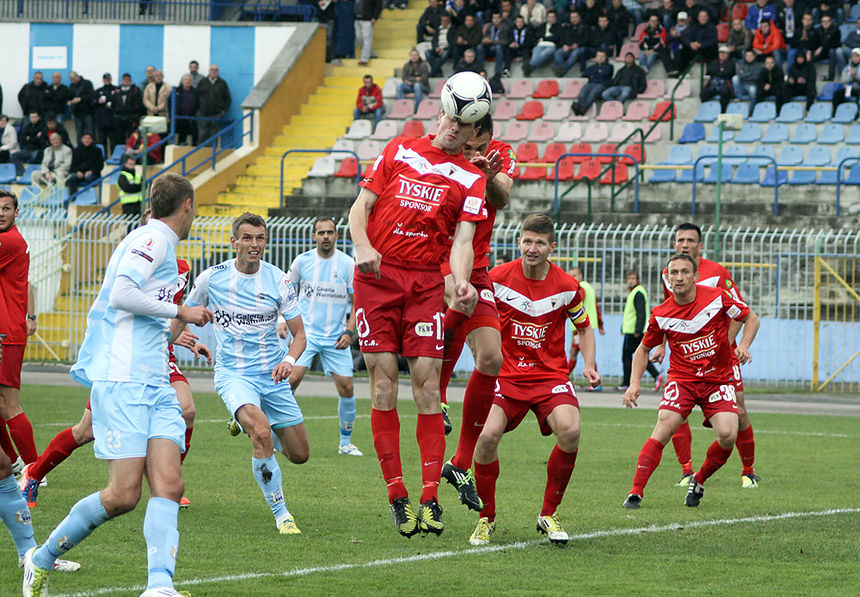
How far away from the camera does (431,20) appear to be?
30859 millimetres

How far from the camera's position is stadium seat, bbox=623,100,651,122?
89.9 feet

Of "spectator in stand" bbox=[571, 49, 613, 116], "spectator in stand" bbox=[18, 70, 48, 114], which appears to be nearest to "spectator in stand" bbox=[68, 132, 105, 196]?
"spectator in stand" bbox=[18, 70, 48, 114]

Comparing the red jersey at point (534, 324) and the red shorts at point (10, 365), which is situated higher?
the red jersey at point (534, 324)

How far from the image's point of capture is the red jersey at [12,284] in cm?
1070

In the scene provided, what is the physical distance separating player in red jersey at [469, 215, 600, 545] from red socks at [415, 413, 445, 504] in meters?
0.93

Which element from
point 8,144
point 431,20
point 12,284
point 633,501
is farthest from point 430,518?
point 8,144

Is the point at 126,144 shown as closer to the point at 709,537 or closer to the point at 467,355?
the point at 467,355

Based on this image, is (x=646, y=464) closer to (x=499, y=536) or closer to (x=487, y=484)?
(x=499, y=536)

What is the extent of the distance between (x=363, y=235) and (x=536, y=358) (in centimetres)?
177

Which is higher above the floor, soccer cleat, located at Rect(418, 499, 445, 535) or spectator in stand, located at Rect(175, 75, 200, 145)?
spectator in stand, located at Rect(175, 75, 200, 145)

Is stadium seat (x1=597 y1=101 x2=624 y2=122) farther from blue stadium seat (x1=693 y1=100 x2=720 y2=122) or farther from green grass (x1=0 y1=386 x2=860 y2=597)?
green grass (x1=0 y1=386 x2=860 y2=597)

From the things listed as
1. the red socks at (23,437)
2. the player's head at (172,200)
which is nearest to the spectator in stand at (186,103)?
the red socks at (23,437)

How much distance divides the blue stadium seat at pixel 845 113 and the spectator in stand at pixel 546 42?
6.44 metres

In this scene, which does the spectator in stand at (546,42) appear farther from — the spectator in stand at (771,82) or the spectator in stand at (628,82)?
the spectator in stand at (771,82)
